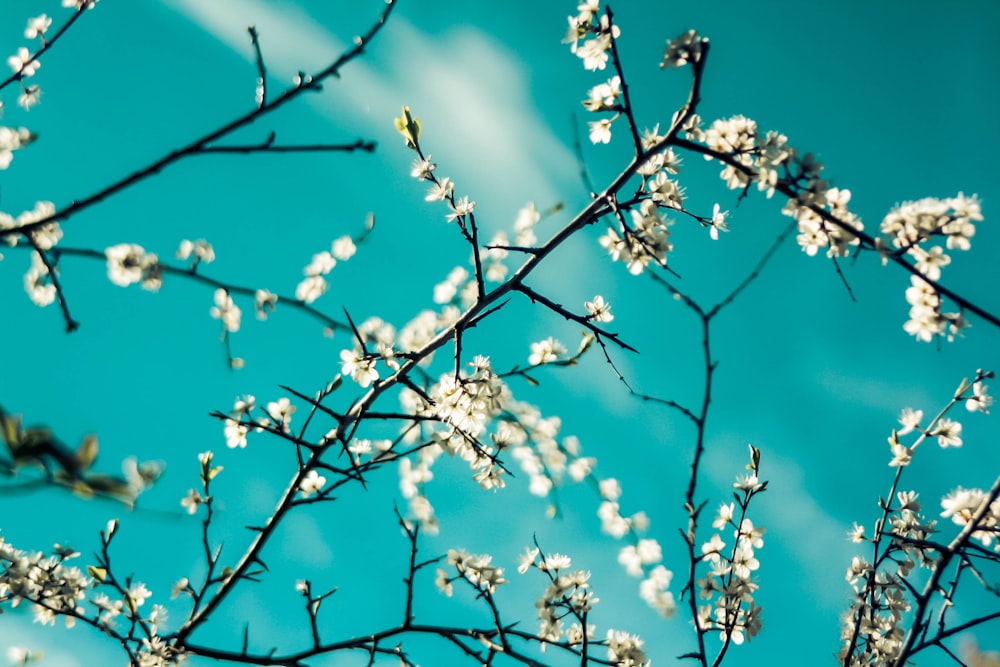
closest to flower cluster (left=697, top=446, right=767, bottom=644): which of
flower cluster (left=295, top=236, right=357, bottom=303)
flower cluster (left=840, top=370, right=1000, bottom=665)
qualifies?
flower cluster (left=840, top=370, right=1000, bottom=665)

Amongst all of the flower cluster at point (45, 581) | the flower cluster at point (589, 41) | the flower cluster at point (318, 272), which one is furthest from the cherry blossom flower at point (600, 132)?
the flower cluster at point (45, 581)

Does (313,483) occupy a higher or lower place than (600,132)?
lower

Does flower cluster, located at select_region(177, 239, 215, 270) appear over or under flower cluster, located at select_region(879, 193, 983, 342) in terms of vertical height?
over

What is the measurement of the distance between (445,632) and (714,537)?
4.53 ft

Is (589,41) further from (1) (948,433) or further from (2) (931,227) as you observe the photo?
(1) (948,433)

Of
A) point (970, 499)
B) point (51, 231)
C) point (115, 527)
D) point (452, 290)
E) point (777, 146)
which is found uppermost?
point (452, 290)

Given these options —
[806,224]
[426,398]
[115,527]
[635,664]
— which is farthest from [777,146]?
[115,527]

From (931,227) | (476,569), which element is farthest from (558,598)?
A: (931,227)

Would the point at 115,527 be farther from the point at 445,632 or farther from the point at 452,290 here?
the point at 452,290

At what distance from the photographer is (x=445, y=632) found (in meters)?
2.65

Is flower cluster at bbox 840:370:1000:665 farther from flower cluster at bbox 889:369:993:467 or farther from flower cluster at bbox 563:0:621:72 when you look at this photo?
flower cluster at bbox 563:0:621:72

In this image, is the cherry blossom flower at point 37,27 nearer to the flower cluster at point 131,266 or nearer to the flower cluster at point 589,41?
the flower cluster at point 131,266

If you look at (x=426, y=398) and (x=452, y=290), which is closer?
(x=426, y=398)

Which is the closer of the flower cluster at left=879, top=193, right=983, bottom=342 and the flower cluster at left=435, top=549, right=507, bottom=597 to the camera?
the flower cluster at left=879, top=193, right=983, bottom=342
